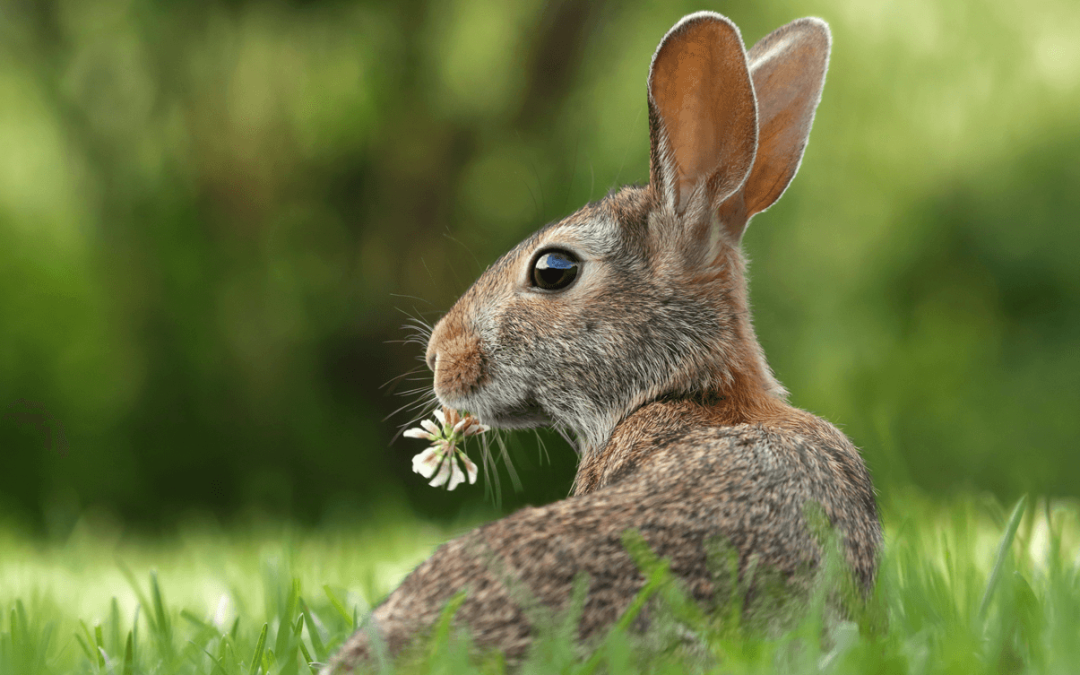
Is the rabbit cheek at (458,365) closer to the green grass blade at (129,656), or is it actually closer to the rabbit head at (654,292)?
the rabbit head at (654,292)

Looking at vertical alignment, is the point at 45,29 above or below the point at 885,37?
above

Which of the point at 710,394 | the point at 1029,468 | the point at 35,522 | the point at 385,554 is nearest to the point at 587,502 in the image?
the point at 710,394

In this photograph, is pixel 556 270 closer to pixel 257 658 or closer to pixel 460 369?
pixel 460 369

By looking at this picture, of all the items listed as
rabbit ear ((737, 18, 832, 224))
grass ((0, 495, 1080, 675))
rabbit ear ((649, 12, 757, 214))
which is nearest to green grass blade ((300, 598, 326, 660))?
grass ((0, 495, 1080, 675))

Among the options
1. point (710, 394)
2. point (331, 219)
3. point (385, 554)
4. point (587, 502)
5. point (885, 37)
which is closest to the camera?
point (587, 502)

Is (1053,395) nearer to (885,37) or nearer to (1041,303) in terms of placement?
(1041,303)

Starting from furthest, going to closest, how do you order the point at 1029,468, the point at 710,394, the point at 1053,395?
the point at 1053,395, the point at 1029,468, the point at 710,394
